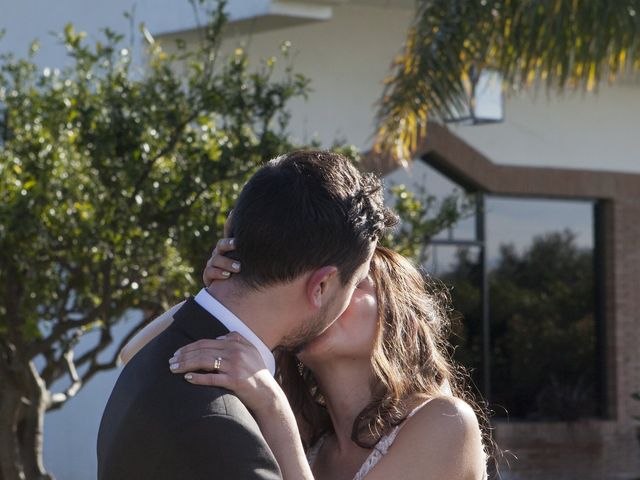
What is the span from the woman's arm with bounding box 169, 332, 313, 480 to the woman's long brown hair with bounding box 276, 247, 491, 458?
0.63 m

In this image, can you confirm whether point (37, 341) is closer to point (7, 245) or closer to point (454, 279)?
point (7, 245)

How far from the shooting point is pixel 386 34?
1048 cm

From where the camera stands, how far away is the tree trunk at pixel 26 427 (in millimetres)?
6285

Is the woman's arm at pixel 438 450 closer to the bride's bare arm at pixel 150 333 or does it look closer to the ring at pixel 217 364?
the bride's bare arm at pixel 150 333

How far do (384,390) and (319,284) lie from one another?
867 millimetres

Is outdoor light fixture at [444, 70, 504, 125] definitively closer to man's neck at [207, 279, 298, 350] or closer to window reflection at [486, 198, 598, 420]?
window reflection at [486, 198, 598, 420]

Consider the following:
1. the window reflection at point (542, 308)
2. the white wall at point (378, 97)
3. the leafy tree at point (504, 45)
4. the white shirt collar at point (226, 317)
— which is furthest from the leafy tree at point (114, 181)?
the window reflection at point (542, 308)

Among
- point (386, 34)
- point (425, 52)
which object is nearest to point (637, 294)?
point (386, 34)

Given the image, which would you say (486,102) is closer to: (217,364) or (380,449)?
(380,449)

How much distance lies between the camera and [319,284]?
7.23 feet

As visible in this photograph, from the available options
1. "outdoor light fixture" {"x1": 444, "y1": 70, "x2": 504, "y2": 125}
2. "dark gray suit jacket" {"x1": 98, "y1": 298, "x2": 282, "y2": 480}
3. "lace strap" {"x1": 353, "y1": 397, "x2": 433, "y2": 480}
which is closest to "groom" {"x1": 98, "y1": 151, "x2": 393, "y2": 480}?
"dark gray suit jacket" {"x1": 98, "y1": 298, "x2": 282, "y2": 480}

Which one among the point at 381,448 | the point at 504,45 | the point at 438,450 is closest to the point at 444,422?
the point at 438,450

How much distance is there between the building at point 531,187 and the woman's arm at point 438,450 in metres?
7.25

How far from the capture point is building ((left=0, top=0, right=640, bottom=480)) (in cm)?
1020
